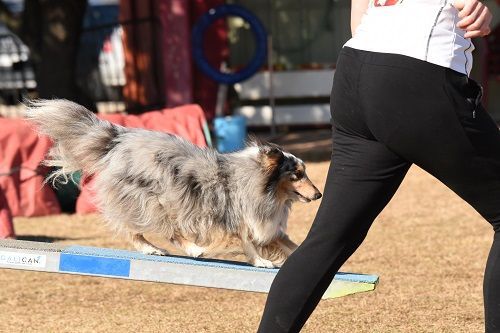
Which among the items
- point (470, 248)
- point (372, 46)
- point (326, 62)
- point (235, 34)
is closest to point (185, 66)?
point (235, 34)

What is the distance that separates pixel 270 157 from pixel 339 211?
1483 millimetres

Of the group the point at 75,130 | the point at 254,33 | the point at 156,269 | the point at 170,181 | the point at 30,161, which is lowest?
the point at 30,161

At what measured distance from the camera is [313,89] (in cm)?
1332

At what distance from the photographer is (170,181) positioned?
3949 mm

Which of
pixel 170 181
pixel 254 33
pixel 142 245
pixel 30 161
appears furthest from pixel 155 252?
pixel 254 33

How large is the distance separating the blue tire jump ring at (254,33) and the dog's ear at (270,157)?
24.9 feet

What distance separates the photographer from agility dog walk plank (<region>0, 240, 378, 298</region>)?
3.46 metres

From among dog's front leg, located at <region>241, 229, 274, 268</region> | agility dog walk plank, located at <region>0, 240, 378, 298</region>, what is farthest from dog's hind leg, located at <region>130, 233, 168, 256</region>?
agility dog walk plank, located at <region>0, 240, 378, 298</region>

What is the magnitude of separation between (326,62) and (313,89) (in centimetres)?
45

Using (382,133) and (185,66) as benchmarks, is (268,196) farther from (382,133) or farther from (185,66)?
(185,66)

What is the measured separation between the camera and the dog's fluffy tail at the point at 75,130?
4027 mm

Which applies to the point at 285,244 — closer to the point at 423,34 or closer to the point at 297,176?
the point at 297,176

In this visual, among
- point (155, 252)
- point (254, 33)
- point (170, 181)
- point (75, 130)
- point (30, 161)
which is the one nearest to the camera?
point (170, 181)

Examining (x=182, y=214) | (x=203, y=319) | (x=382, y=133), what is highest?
(x=382, y=133)
